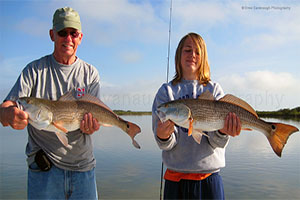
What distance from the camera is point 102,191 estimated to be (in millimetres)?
7500

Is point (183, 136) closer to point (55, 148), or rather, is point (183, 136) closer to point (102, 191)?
point (55, 148)

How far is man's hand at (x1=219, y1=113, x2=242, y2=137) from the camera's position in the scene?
2760mm

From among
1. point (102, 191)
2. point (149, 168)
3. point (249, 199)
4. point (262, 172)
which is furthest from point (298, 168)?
point (102, 191)

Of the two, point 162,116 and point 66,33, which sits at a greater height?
point 66,33

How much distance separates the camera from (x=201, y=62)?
321cm

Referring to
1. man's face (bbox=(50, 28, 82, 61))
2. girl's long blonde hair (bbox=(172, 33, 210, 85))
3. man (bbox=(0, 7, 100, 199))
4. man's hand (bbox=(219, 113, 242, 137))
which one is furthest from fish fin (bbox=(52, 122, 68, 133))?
man's hand (bbox=(219, 113, 242, 137))

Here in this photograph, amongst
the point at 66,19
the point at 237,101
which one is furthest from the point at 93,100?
the point at 237,101

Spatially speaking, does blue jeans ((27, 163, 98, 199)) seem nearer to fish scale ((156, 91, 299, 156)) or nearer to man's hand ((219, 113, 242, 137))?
fish scale ((156, 91, 299, 156))

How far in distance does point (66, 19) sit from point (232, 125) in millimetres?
2364

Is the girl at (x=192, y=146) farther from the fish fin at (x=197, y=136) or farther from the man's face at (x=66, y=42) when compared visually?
the man's face at (x=66, y=42)

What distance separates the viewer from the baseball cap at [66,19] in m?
2.95

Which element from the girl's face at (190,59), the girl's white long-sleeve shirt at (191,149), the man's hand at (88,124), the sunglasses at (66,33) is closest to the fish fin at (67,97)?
the man's hand at (88,124)

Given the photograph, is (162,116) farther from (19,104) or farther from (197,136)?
(19,104)

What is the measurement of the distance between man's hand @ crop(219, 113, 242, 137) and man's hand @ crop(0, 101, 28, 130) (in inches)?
89.1
